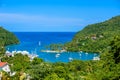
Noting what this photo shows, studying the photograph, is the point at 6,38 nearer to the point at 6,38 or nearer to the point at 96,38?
the point at 6,38

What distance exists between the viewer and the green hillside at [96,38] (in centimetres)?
7118

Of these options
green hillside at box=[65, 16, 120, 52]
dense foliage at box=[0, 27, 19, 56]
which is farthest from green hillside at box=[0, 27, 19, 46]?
green hillside at box=[65, 16, 120, 52]

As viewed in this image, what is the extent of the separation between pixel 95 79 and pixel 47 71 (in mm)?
8898

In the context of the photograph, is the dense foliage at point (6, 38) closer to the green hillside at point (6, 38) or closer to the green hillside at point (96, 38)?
the green hillside at point (6, 38)

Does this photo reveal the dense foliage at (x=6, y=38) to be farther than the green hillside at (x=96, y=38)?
Yes

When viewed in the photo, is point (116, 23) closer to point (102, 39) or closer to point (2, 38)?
point (102, 39)

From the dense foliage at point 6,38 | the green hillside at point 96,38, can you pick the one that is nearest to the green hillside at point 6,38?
the dense foliage at point 6,38

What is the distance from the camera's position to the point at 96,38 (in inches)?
3086

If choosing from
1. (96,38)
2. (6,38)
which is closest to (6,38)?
(6,38)

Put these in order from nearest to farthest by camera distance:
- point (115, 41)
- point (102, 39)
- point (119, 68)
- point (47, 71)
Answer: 1. point (119, 68)
2. point (115, 41)
3. point (47, 71)
4. point (102, 39)

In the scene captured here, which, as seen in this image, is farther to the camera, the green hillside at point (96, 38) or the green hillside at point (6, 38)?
the green hillside at point (6, 38)

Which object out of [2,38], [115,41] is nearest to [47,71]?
[115,41]

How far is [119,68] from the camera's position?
8664mm

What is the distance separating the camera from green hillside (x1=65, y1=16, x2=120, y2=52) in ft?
234
